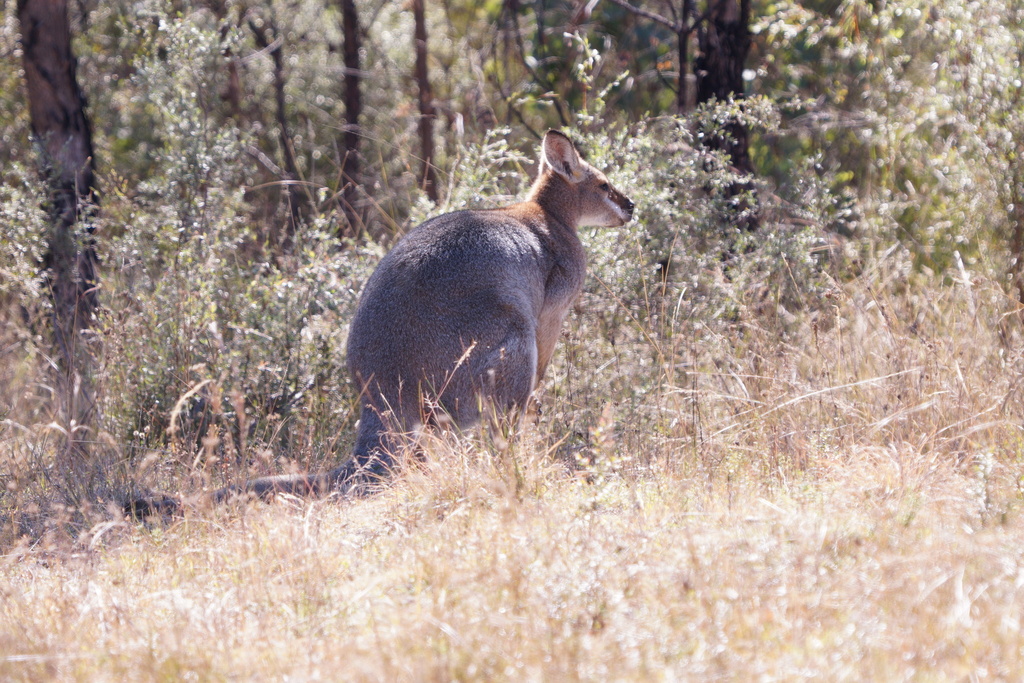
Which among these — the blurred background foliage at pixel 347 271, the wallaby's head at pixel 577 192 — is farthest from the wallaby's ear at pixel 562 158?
the blurred background foliage at pixel 347 271

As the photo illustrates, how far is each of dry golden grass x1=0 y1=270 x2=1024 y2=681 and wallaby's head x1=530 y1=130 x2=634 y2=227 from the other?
6.75 ft

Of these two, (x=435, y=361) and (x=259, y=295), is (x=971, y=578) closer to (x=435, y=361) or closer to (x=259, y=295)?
(x=435, y=361)

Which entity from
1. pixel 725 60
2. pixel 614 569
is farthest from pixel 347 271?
pixel 614 569

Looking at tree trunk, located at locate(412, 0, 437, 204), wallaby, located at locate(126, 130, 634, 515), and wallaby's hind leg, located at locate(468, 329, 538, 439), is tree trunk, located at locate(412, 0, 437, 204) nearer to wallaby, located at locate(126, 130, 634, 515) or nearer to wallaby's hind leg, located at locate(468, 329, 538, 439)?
wallaby, located at locate(126, 130, 634, 515)

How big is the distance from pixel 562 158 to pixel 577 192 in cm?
26

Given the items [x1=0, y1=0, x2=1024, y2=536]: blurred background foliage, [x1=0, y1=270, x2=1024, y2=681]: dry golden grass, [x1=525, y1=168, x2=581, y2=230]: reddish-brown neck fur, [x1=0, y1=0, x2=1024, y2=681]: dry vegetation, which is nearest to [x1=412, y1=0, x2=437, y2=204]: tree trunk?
[x1=0, y1=0, x2=1024, y2=681]: dry vegetation

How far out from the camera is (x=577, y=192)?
7.00 meters

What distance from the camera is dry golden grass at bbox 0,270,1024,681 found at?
2.86 meters

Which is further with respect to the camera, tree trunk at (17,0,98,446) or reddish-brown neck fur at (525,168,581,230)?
tree trunk at (17,0,98,446)

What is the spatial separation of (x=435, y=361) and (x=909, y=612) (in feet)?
9.63

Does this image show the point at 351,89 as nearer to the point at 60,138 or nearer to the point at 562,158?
the point at 60,138

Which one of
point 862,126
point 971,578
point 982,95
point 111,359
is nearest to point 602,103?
point 982,95

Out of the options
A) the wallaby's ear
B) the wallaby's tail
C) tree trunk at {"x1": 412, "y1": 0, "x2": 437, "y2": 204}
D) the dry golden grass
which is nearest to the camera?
the dry golden grass

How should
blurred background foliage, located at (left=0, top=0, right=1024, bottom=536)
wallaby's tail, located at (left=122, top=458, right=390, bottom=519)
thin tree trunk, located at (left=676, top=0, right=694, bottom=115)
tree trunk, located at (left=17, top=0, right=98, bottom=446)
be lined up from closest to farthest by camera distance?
wallaby's tail, located at (left=122, top=458, right=390, bottom=519) → blurred background foliage, located at (left=0, top=0, right=1024, bottom=536) → tree trunk, located at (left=17, top=0, right=98, bottom=446) → thin tree trunk, located at (left=676, top=0, right=694, bottom=115)
